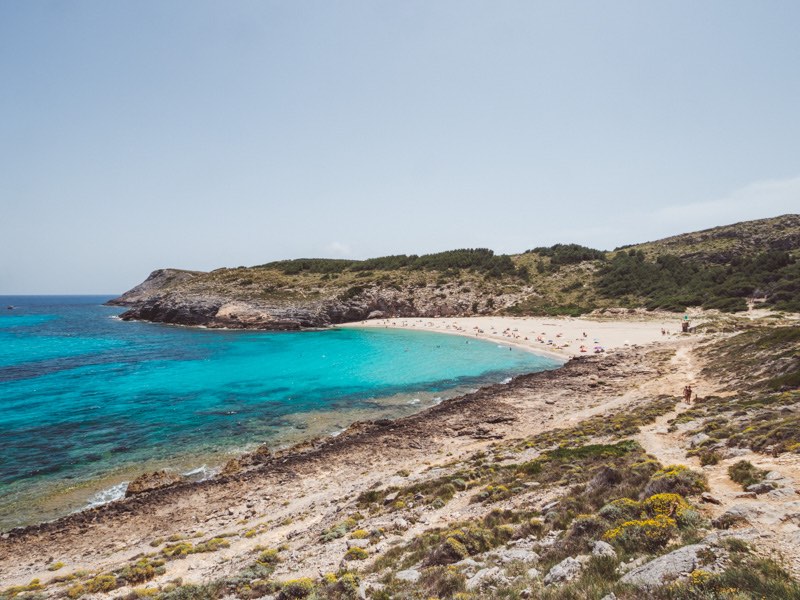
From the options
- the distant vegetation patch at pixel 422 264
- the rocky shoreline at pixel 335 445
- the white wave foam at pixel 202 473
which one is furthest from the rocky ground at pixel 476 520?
the distant vegetation patch at pixel 422 264

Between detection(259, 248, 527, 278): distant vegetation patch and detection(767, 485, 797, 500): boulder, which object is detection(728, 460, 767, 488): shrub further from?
detection(259, 248, 527, 278): distant vegetation patch

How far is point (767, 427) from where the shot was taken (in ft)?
41.3

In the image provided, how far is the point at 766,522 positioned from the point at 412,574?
680cm

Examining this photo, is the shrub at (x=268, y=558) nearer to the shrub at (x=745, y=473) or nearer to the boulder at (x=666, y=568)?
the boulder at (x=666, y=568)

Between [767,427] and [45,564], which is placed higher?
[767,427]

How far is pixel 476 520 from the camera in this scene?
11.3m

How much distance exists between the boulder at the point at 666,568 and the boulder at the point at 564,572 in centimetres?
89

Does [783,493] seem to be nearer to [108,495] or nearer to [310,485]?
[310,485]

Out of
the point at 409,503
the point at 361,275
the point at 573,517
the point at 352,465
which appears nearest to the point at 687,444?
the point at 573,517

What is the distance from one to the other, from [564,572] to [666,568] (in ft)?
5.71

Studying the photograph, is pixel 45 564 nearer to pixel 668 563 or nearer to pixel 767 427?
pixel 668 563

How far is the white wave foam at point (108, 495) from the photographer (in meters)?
17.5

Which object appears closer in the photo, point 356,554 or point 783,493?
point 783,493

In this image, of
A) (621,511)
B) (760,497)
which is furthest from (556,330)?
(621,511)
